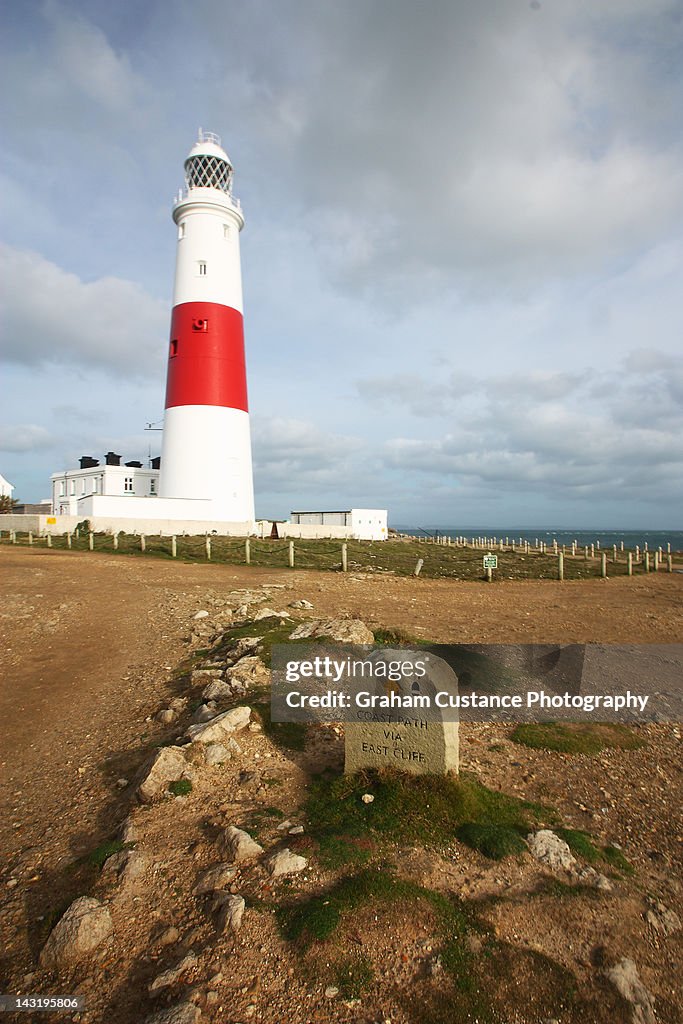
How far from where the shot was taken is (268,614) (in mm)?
11430

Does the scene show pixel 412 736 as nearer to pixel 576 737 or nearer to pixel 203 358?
pixel 576 737

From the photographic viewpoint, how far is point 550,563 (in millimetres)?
31109

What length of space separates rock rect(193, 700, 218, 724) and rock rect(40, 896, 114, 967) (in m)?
2.69

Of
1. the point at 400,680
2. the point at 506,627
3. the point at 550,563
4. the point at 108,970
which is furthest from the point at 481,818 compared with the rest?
Result: the point at 550,563

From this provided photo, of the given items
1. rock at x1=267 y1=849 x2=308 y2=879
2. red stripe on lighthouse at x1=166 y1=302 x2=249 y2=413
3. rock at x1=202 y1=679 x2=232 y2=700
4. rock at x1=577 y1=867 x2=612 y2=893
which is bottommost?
rock at x1=577 y1=867 x2=612 y2=893

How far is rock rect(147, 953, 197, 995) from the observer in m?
3.39

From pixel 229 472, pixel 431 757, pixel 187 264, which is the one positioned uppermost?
pixel 187 264

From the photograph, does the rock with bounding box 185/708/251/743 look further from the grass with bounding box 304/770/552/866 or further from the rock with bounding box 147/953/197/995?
the rock with bounding box 147/953/197/995

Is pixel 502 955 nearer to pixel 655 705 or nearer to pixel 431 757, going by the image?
pixel 431 757

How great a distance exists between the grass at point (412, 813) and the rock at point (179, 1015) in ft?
4.61

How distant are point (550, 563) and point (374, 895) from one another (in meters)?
29.4

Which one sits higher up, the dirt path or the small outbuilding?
the small outbuilding

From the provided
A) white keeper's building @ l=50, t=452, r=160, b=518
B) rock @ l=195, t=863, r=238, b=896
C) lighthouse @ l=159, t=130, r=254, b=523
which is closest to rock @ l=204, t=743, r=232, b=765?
rock @ l=195, t=863, r=238, b=896

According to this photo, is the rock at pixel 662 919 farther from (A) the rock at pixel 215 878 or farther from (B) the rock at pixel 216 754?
(B) the rock at pixel 216 754
